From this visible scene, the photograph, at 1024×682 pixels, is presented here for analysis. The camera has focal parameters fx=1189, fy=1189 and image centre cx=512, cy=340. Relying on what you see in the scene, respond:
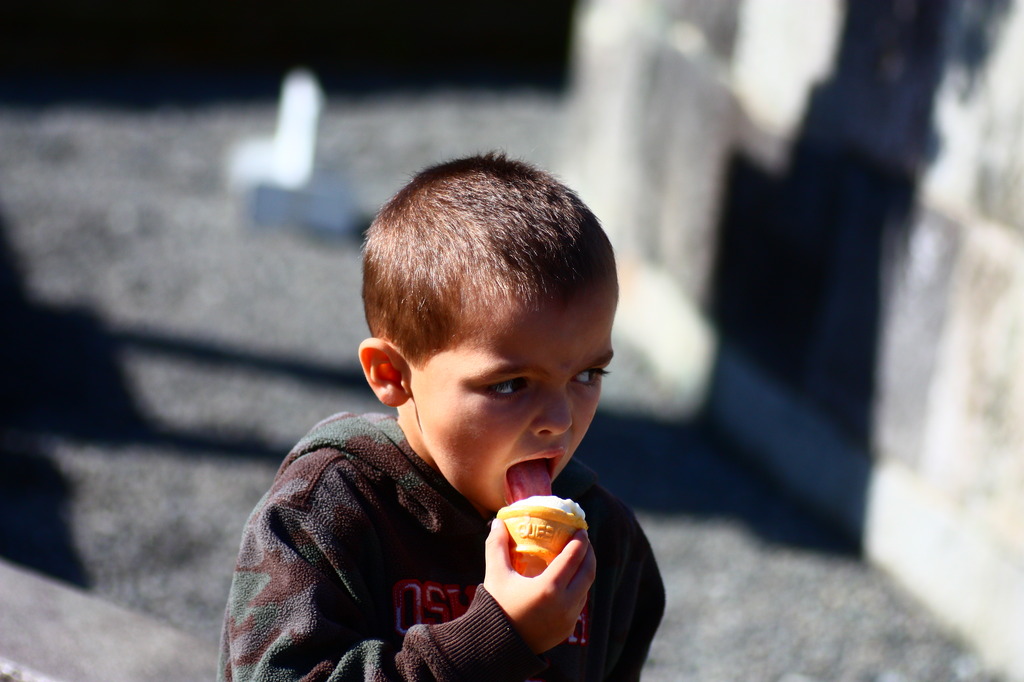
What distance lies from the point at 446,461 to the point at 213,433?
304cm

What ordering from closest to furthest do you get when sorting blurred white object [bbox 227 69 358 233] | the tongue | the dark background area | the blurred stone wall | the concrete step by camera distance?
the tongue < the concrete step < the blurred stone wall < blurred white object [bbox 227 69 358 233] < the dark background area

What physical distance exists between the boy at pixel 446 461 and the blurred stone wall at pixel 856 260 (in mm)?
2140

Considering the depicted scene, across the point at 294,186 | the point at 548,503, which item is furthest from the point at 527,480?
the point at 294,186

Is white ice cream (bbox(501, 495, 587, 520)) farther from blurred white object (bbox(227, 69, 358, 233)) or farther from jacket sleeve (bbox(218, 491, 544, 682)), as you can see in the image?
blurred white object (bbox(227, 69, 358, 233))

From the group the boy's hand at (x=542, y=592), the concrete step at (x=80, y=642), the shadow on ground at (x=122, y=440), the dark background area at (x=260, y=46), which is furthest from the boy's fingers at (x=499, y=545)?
the dark background area at (x=260, y=46)

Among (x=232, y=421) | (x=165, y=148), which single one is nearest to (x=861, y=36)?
(x=232, y=421)

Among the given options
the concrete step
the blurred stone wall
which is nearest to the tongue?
the concrete step

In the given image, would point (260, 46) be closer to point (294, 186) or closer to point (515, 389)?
Result: point (294, 186)

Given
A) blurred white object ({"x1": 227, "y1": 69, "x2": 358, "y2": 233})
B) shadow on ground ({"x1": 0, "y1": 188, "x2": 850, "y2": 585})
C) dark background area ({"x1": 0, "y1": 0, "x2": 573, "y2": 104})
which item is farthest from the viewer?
dark background area ({"x1": 0, "y1": 0, "x2": 573, "y2": 104})

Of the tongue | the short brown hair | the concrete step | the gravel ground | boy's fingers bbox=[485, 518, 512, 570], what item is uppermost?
the short brown hair

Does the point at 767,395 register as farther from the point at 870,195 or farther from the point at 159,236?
the point at 159,236

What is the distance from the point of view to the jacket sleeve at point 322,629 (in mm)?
1426

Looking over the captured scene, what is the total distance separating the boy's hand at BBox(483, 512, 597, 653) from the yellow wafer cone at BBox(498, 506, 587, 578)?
0.01 metres

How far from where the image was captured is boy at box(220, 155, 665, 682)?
1.46 meters
